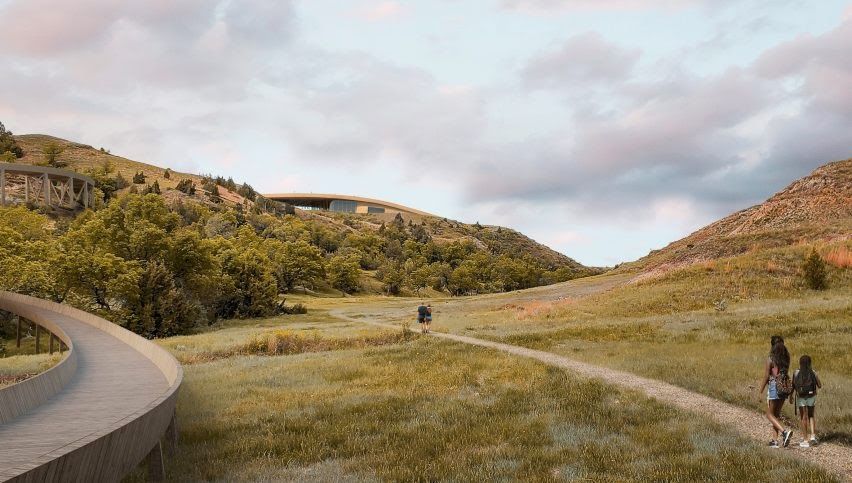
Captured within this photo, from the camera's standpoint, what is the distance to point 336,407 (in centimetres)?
1675

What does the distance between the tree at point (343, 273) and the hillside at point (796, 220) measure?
6269 cm

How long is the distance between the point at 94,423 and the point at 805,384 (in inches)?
554

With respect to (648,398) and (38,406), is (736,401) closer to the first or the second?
(648,398)

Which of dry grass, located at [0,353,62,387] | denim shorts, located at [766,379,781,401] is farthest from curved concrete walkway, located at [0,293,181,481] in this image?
denim shorts, located at [766,379,781,401]

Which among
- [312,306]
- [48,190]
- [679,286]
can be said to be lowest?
[312,306]

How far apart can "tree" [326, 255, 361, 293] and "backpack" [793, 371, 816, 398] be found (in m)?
107

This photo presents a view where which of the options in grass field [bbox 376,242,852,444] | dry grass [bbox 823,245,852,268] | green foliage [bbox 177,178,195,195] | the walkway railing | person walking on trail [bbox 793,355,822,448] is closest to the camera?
person walking on trail [bbox 793,355,822,448]

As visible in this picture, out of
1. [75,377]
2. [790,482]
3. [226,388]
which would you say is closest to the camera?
[790,482]

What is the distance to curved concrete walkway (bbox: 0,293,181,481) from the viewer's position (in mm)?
6758

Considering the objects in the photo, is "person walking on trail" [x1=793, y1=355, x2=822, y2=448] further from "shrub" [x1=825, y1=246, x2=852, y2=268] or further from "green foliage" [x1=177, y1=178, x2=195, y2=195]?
"green foliage" [x1=177, y1=178, x2=195, y2=195]

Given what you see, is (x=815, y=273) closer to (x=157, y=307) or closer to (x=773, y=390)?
(x=773, y=390)

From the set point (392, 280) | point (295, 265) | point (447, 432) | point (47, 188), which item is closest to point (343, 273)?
point (392, 280)

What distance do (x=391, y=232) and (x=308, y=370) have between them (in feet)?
546

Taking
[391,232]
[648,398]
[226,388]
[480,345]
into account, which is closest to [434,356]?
[480,345]
